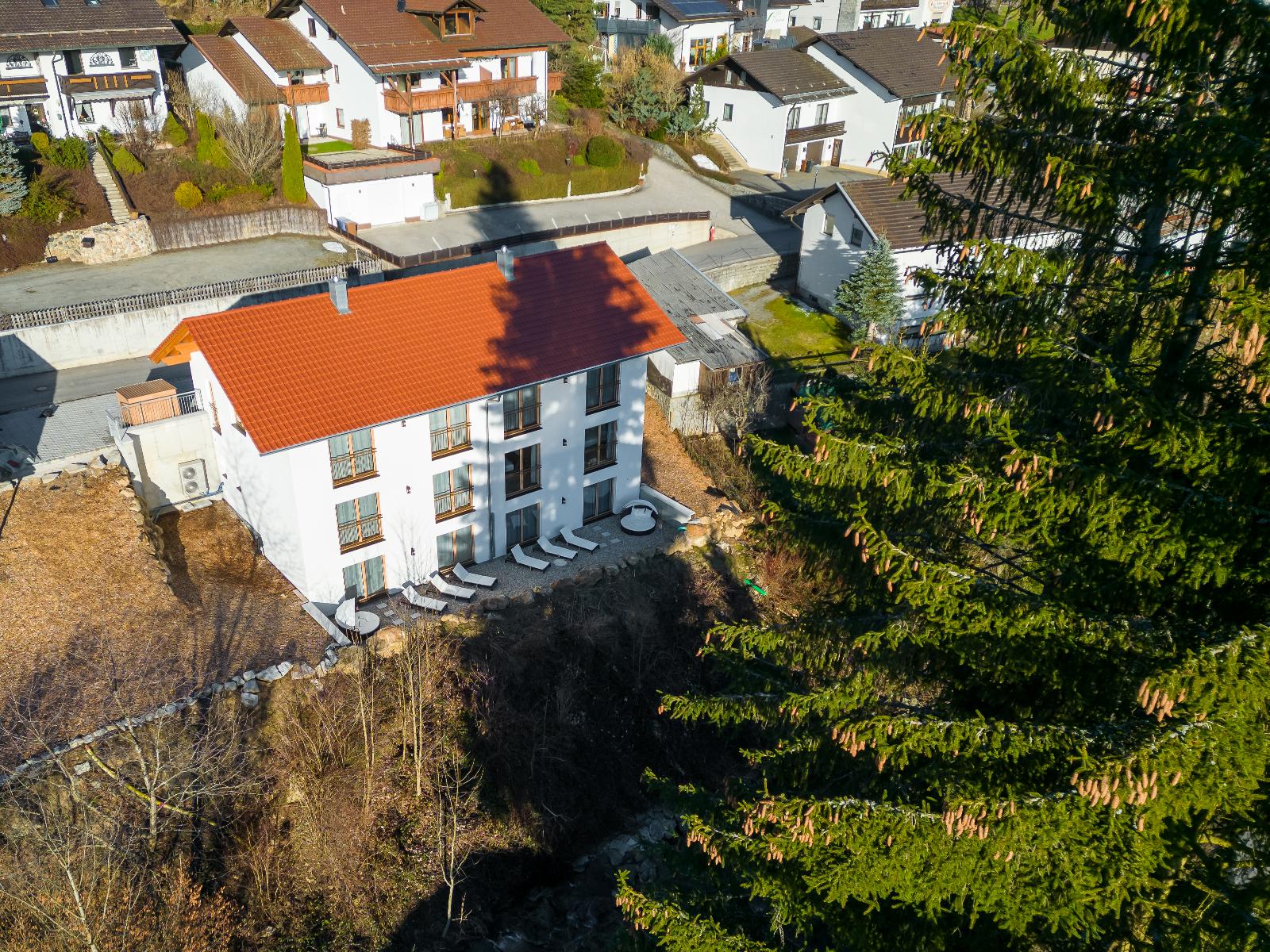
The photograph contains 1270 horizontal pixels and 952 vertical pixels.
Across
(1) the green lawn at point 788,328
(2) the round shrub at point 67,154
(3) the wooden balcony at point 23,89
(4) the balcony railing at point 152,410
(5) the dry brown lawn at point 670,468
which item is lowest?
(5) the dry brown lawn at point 670,468

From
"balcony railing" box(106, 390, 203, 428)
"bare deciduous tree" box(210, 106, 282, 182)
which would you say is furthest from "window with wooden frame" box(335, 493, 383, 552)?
"bare deciduous tree" box(210, 106, 282, 182)

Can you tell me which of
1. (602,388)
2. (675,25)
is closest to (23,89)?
(602,388)

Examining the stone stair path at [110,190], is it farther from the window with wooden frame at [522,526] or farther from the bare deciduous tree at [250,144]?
the window with wooden frame at [522,526]

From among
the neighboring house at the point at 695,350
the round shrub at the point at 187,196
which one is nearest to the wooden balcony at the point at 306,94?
the round shrub at the point at 187,196

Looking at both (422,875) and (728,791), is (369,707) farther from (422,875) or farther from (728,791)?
(728,791)

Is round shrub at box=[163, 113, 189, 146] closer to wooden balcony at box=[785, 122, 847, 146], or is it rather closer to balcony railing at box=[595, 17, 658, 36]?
balcony railing at box=[595, 17, 658, 36]
